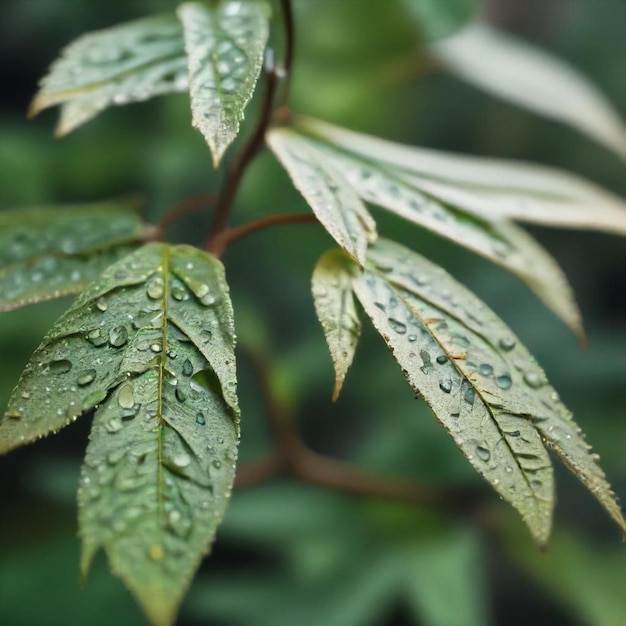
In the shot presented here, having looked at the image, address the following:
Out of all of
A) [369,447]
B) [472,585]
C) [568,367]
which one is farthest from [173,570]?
[568,367]

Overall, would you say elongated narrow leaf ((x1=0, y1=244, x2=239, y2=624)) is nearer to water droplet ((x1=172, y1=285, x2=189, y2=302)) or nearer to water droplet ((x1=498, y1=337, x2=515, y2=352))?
water droplet ((x1=172, y1=285, x2=189, y2=302))

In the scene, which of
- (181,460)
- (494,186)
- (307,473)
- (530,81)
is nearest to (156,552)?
(181,460)

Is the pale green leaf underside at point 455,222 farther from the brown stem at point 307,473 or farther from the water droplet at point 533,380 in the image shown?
the brown stem at point 307,473

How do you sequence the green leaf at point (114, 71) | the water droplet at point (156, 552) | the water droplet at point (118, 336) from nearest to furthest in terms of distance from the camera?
1. the water droplet at point (156, 552)
2. the water droplet at point (118, 336)
3. the green leaf at point (114, 71)

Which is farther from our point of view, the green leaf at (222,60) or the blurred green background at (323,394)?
the blurred green background at (323,394)

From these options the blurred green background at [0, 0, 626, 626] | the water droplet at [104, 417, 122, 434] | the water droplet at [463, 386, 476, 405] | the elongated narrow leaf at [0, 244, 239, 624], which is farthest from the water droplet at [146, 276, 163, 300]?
the blurred green background at [0, 0, 626, 626]

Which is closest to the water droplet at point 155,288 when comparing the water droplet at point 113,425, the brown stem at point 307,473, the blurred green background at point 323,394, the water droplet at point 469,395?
the water droplet at point 113,425
